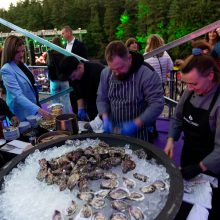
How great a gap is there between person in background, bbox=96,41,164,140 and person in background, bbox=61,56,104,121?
1.30ft

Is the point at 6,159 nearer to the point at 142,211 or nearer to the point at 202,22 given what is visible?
the point at 142,211

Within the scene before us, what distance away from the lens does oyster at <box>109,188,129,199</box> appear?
1162 millimetres

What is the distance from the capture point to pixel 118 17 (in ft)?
86.5

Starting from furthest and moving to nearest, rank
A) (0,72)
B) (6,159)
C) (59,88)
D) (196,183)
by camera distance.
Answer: (59,88) → (0,72) → (6,159) → (196,183)

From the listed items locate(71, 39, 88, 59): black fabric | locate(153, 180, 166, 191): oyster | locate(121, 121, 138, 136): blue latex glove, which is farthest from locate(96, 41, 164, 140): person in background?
locate(71, 39, 88, 59): black fabric

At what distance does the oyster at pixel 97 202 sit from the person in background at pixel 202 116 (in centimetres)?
51

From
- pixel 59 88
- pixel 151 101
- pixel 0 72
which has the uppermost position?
pixel 0 72

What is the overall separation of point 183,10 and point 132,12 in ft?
20.4

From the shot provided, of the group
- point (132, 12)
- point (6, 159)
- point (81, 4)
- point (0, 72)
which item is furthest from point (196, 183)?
point (81, 4)

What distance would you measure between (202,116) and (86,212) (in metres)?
0.95

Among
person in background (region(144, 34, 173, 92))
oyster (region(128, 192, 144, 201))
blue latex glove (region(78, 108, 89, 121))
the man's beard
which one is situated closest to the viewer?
oyster (region(128, 192, 144, 201))

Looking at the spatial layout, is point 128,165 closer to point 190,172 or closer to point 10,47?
point 190,172

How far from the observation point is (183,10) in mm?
A: 21656

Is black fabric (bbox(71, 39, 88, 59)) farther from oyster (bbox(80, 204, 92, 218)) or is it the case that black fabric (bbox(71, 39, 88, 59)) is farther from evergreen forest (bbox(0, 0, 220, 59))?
evergreen forest (bbox(0, 0, 220, 59))
